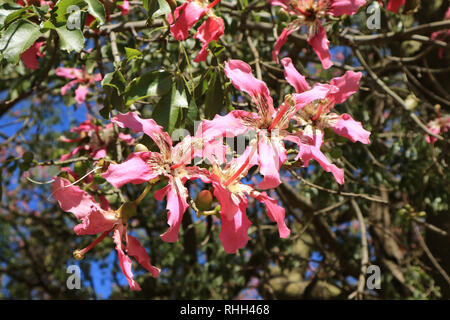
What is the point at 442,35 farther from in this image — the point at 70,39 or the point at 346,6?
the point at 70,39

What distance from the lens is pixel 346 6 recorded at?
1152 mm

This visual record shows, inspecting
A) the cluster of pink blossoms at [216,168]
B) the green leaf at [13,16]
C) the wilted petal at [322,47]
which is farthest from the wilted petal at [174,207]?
the wilted petal at [322,47]

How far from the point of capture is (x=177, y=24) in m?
0.91

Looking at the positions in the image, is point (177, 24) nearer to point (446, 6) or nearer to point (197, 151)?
point (197, 151)

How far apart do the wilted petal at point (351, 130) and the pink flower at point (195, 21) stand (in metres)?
0.35

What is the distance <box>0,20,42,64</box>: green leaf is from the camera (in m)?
0.82

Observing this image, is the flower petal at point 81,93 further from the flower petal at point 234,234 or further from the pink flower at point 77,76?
the flower petal at point 234,234

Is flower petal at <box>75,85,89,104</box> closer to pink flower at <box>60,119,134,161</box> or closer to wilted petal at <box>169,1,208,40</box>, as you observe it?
pink flower at <box>60,119,134,161</box>

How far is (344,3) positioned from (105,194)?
855 millimetres

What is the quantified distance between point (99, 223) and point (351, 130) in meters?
0.59

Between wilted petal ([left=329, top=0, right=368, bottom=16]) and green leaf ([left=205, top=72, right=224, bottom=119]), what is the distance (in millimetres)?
446

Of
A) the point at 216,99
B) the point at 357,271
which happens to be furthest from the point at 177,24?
the point at 357,271

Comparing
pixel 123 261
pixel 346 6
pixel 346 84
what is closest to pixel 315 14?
pixel 346 6
